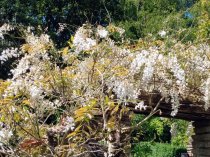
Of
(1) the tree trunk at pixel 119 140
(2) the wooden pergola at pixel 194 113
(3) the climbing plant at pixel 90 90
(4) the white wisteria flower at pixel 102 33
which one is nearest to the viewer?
(3) the climbing plant at pixel 90 90

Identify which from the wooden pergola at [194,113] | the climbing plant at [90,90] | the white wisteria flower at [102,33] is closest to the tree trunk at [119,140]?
the climbing plant at [90,90]

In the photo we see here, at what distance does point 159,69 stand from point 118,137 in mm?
665

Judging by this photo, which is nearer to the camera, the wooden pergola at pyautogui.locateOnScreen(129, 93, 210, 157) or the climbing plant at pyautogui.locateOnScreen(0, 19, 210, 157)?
the climbing plant at pyautogui.locateOnScreen(0, 19, 210, 157)

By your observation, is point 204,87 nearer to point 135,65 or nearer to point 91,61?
point 135,65

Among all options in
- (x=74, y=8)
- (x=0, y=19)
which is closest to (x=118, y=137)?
(x=0, y=19)

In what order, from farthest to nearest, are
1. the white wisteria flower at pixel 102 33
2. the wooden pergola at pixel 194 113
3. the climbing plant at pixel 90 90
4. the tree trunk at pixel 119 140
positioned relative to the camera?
the wooden pergola at pixel 194 113, the white wisteria flower at pixel 102 33, the tree trunk at pixel 119 140, the climbing plant at pixel 90 90

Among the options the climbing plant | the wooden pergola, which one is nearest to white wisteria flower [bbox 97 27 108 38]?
the climbing plant

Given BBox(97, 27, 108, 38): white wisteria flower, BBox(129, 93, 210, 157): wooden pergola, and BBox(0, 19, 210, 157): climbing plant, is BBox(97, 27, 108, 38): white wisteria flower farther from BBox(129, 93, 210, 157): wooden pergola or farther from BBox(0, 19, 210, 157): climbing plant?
BBox(129, 93, 210, 157): wooden pergola

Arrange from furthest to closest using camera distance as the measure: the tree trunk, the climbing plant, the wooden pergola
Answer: the wooden pergola, the tree trunk, the climbing plant

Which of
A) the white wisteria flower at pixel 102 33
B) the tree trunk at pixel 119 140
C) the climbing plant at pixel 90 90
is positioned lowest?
the tree trunk at pixel 119 140

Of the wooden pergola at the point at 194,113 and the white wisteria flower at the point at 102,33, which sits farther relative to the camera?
the wooden pergola at the point at 194,113

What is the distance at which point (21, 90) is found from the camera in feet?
11.3

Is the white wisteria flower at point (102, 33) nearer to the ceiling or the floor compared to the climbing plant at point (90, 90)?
nearer to the ceiling

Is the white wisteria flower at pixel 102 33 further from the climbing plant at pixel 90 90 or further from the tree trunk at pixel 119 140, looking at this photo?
the tree trunk at pixel 119 140
